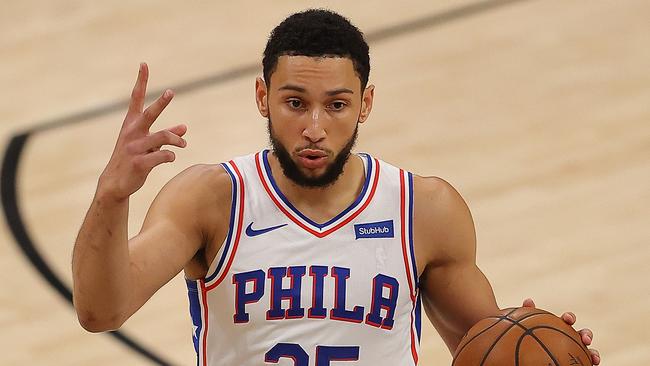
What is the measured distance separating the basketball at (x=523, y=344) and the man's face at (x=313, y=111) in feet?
2.32

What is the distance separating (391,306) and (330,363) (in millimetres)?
274

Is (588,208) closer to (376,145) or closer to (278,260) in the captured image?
(376,145)

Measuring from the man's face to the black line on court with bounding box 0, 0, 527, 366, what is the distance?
134 inches

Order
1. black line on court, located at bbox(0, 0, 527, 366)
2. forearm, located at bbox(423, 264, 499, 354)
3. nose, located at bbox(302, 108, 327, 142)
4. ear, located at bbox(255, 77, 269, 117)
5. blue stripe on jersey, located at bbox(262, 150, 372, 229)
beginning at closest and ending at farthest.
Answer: nose, located at bbox(302, 108, 327, 142) < ear, located at bbox(255, 77, 269, 117) < blue stripe on jersey, located at bbox(262, 150, 372, 229) < forearm, located at bbox(423, 264, 499, 354) < black line on court, located at bbox(0, 0, 527, 366)

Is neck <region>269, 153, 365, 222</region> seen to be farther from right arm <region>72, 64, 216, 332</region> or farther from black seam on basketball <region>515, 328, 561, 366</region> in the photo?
black seam on basketball <region>515, 328, 561, 366</region>

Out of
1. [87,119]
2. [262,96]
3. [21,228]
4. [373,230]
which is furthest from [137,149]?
[87,119]

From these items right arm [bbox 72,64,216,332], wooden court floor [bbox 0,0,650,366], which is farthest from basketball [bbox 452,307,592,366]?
wooden court floor [bbox 0,0,650,366]

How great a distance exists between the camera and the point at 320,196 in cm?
477

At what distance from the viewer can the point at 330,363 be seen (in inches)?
182

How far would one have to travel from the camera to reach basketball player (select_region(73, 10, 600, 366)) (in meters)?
4.45

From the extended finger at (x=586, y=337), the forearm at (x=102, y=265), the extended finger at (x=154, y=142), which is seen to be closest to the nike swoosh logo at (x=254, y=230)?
the forearm at (x=102, y=265)

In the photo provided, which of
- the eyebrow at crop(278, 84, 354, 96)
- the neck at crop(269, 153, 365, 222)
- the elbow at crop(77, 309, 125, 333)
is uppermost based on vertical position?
the eyebrow at crop(278, 84, 354, 96)

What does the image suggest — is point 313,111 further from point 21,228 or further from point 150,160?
point 21,228

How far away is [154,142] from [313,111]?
61cm
